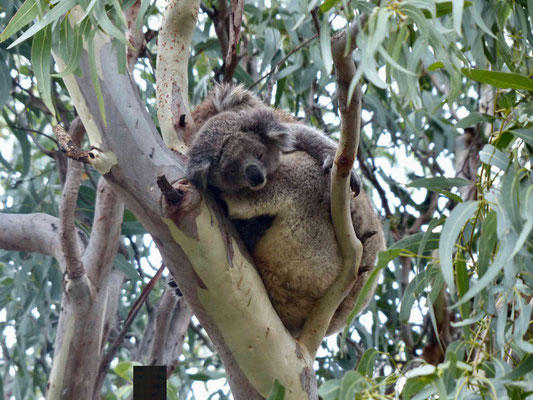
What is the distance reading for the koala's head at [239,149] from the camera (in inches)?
Result: 86.3

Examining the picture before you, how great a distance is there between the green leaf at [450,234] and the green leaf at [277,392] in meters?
0.58

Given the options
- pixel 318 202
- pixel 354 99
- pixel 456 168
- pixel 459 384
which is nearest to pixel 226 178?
pixel 318 202

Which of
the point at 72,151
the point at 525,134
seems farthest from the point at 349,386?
the point at 72,151

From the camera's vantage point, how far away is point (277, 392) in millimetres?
1813

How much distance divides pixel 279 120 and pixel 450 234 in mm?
1109

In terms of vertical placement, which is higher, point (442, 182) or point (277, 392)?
point (442, 182)

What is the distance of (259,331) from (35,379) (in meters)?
2.68

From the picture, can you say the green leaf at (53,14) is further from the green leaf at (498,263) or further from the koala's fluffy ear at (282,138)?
the green leaf at (498,263)

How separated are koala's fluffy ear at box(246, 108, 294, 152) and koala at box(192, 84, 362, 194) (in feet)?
0.04

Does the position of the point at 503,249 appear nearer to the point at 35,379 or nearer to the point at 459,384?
the point at 459,384

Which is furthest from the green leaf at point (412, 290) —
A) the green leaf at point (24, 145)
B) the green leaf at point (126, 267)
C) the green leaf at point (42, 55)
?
the green leaf at point (24, 145)

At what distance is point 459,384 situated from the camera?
1.41m

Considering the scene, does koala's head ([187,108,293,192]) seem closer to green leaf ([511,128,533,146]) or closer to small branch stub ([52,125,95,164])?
small branch stub ([52,125,95,164])

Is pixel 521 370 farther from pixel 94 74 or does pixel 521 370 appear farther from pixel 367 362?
→ pixel 94 74
